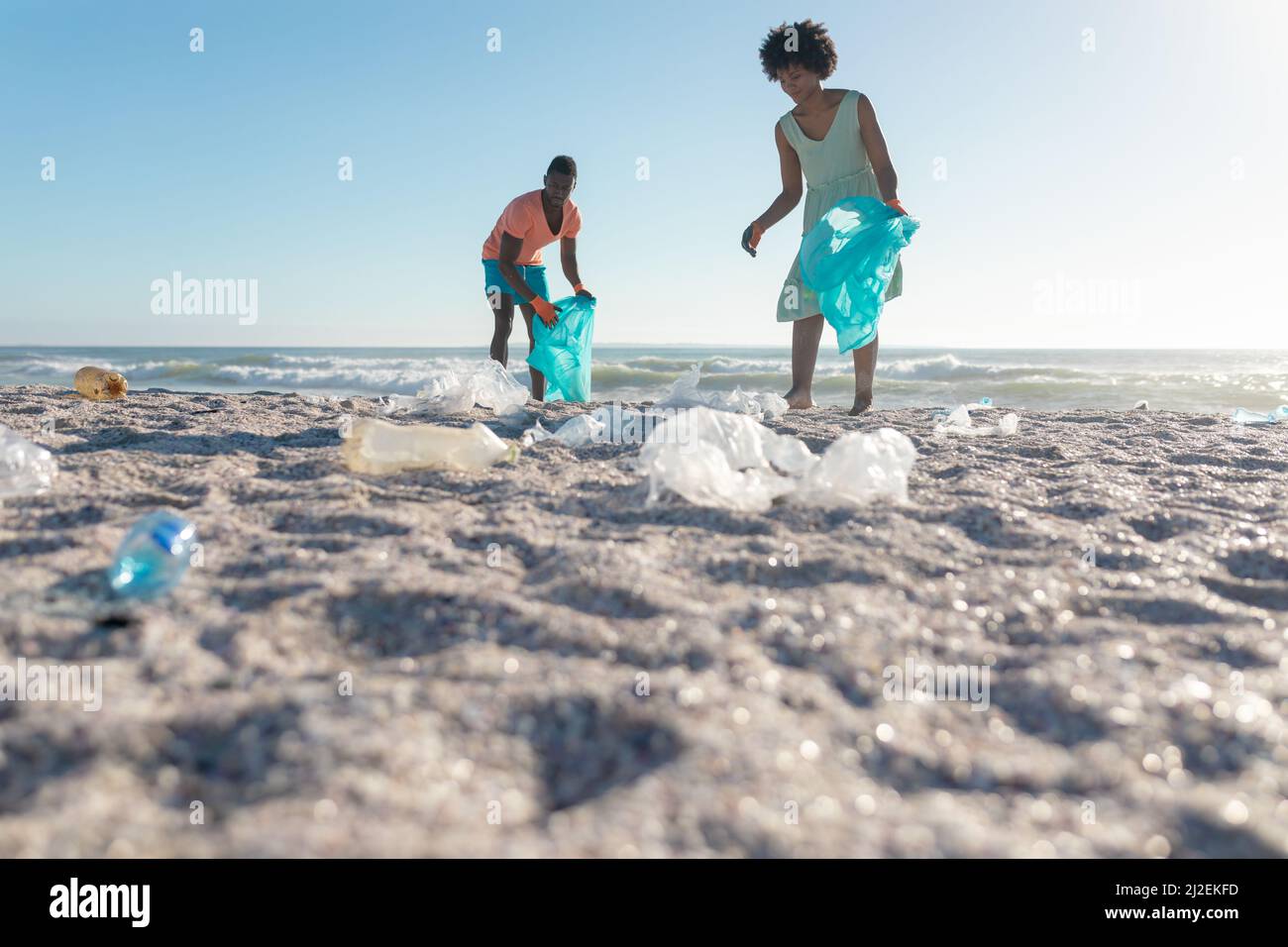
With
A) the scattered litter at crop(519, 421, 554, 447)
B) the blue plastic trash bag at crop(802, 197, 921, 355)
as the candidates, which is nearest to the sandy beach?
the scattered litter at crop(519, 421, 554, 447)

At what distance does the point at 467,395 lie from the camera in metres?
3.26

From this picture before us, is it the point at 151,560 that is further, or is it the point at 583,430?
the point at 583,430

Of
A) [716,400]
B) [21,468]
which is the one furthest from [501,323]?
[21,468]

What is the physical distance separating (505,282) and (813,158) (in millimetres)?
1672

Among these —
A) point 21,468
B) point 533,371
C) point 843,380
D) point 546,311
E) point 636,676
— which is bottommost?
point 636,676

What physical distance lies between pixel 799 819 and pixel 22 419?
3.08 meters

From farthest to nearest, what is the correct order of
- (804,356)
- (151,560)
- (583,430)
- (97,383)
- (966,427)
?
(804,356) < (97,383) < (966,427) < (583,430) < (151,560)

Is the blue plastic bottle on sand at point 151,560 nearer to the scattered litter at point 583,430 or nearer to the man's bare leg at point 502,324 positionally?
the scattered litter at point 583,430

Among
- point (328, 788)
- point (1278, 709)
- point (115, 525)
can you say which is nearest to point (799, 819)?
point (328, 788)

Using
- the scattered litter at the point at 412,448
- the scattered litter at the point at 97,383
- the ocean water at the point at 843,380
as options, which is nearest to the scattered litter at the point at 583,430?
the scattered litter at the point at 412,448

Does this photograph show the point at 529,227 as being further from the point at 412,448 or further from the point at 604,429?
the point at 412,448

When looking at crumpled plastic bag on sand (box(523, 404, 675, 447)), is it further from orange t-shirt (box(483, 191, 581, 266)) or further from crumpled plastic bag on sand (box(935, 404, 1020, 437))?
orange t-shirt (box(483, 191, 581, 266))

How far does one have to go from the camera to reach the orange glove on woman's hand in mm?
3637

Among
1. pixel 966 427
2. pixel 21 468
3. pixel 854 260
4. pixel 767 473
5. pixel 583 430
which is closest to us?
pixel 21 468
